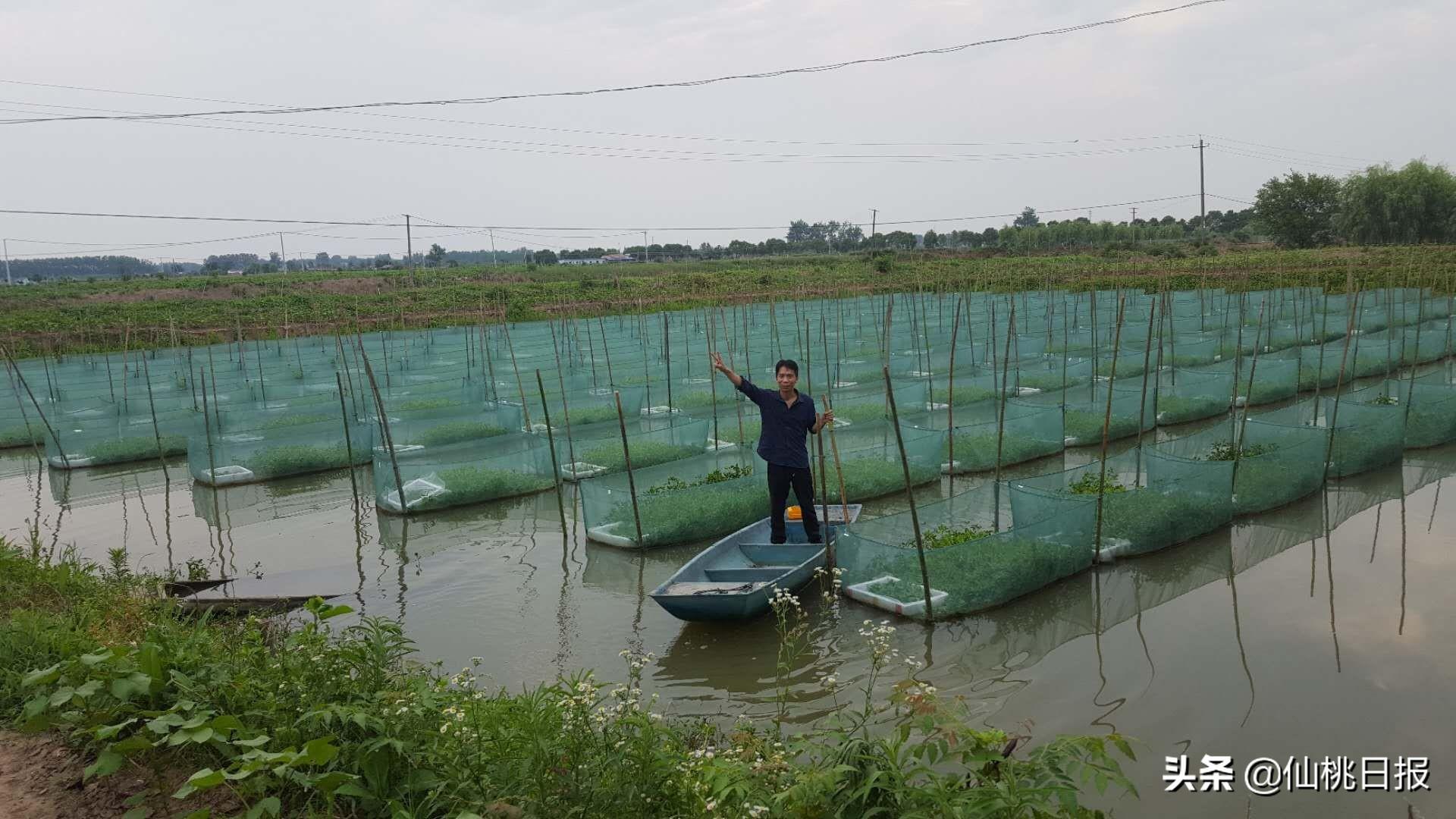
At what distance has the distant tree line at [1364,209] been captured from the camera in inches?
1574

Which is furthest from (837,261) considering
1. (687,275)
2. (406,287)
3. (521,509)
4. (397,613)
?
(397,613)

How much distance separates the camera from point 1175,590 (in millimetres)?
6461

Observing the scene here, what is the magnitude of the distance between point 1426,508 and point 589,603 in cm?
684

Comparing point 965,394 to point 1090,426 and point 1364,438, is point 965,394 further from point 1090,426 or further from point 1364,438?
point 1364,438

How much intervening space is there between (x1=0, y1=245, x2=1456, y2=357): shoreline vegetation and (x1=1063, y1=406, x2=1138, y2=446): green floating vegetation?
10.4 metres

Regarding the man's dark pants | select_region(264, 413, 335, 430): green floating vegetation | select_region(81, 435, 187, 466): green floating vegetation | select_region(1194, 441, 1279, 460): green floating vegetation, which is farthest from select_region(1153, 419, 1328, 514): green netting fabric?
select_region(81, 435, 187, 466): green floating vegetation

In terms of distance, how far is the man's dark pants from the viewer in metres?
6.52

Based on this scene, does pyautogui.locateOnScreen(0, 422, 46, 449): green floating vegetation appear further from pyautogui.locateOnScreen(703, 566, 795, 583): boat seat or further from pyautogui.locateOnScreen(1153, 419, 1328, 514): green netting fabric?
pyautogui.locateOnScreen(1153, 419, 1328, 514): green netting fabric

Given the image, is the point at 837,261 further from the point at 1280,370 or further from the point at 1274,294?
the point at 1280,370

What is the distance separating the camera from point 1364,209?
40938mm

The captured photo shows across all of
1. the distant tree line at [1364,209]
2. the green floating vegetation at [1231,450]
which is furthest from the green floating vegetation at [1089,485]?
the distant tree line at [1364,209]

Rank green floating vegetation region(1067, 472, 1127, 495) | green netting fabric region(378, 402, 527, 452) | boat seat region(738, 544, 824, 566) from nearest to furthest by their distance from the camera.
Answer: boat seat region(738, 544, 824, 566), green floating vegetation region(1067, 472, 1127, 495), green netting fabric region(378, 402, 527, 452)

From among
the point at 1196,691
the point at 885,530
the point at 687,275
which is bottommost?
the point at 1196,691

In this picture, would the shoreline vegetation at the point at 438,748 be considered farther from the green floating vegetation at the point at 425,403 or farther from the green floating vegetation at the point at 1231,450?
the green floating vegetation at the point at 425,403
